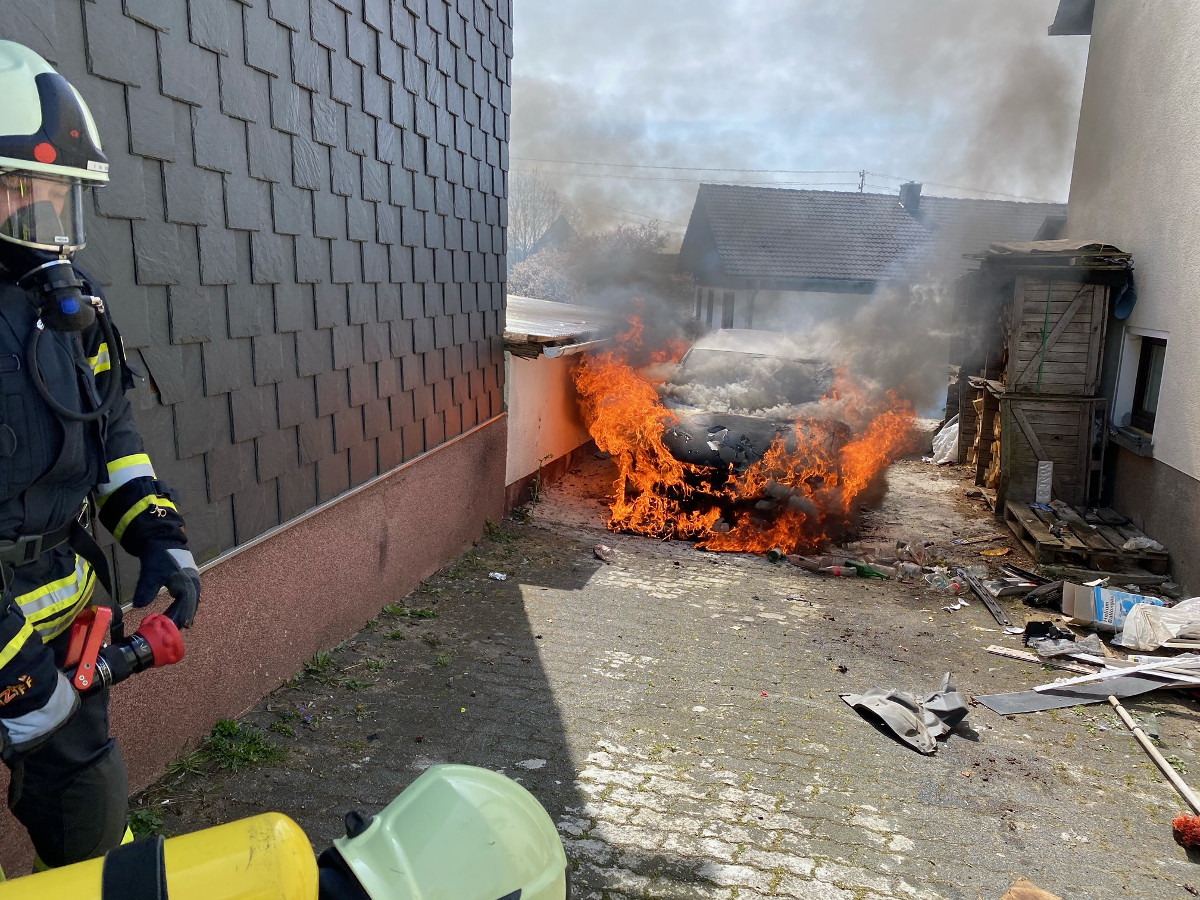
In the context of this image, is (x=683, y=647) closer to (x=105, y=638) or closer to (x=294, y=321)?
(x=294, y=321)

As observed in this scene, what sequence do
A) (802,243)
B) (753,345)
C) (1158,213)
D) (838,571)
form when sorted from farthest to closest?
(802,243), (753,345), (1158,213), (838,571)

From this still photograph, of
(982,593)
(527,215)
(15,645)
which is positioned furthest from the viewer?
(527,215)

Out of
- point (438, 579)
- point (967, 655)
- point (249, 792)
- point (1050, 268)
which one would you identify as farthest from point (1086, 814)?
point (1050, 268)

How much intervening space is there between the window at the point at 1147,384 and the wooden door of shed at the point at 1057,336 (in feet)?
1.36

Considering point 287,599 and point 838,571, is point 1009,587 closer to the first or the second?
point 838,571

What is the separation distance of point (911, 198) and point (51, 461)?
2742 centimetres

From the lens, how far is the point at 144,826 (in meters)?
3.11

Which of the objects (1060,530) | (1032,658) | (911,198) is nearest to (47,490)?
(1032,658)

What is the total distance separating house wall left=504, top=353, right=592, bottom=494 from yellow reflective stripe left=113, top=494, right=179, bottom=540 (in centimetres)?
580

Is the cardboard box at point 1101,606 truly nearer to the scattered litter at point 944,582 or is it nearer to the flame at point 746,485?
the scattered litter at point 944,582

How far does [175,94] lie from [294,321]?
4.15 ft

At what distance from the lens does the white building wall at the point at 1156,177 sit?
7.00 meters

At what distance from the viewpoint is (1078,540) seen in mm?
7598

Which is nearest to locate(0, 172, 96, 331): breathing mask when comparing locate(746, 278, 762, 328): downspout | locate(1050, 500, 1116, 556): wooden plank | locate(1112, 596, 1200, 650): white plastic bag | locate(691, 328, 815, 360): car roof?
locate(1112, 596, 1200, 650): white plastic bag
